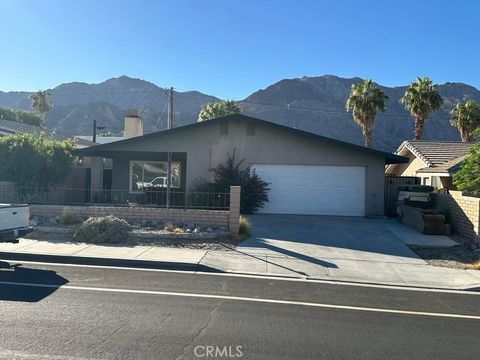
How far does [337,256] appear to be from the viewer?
473 inches

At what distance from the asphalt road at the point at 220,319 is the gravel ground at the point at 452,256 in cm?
283

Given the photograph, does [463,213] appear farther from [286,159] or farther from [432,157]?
[432,157]

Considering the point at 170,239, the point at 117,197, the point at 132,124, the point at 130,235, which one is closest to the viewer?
the point at 170,239

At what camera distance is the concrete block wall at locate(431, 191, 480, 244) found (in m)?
13.9

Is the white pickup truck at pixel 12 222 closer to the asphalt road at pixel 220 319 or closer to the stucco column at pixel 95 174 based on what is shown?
the asphalt road at pixel 220 319

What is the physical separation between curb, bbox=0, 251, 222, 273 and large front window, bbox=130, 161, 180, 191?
12.8 m

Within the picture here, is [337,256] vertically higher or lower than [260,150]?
lower

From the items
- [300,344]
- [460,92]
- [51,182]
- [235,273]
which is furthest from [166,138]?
[460,92]

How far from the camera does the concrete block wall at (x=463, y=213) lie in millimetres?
13891

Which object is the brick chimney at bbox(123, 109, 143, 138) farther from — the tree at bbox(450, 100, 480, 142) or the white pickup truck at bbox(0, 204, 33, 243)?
the tree at bbox(450, 100, 480, 142)

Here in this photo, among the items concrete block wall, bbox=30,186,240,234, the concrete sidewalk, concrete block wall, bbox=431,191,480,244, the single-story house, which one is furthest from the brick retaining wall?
concrete block wall, bbox=431,191,480,244

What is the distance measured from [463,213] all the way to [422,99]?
79.4ft

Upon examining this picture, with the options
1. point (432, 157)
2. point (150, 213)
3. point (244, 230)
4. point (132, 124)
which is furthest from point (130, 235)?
point (432, 157)
